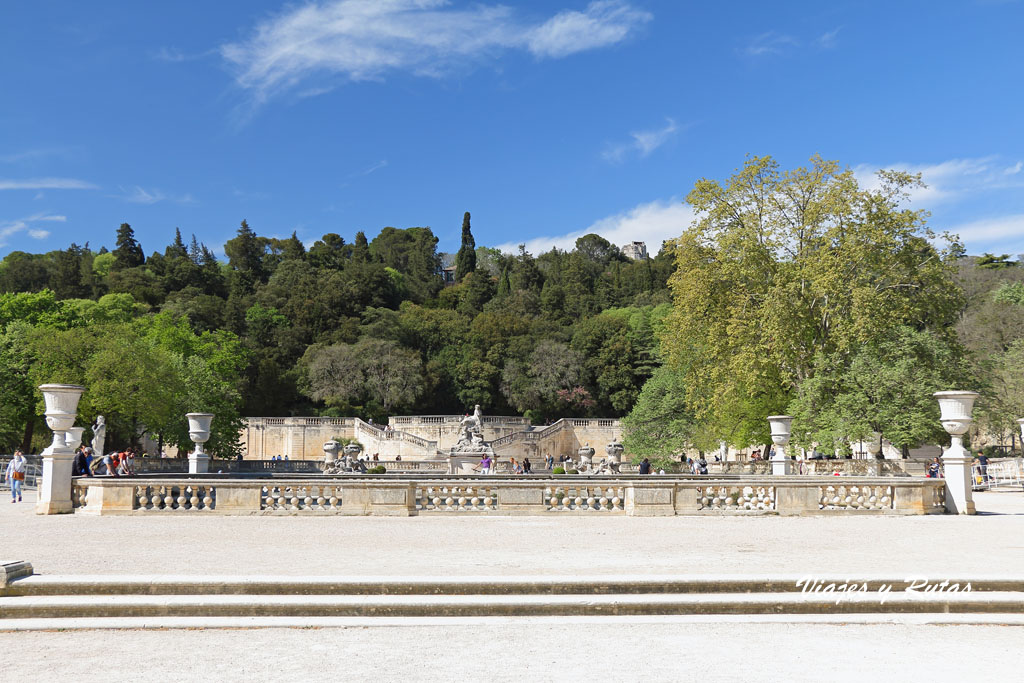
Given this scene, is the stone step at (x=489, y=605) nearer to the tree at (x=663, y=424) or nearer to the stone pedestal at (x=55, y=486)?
the stone pedestal at (x=55, y=486)

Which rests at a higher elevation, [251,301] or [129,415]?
[251,301]

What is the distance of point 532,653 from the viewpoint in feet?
22.2

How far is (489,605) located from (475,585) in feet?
1.26

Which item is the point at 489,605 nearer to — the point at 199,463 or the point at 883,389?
the point at 199,463

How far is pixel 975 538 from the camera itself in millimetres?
12914

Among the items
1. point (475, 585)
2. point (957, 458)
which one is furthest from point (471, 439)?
point (475, 585)

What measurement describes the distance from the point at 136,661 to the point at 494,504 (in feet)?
36.6

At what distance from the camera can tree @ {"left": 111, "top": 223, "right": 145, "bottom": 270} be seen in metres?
89.6

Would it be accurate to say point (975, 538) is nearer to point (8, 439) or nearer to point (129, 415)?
point (129, 415)

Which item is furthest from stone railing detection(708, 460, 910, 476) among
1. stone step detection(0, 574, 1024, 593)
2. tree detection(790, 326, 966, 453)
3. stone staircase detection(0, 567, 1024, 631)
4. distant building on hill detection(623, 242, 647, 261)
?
distant building on hill detection(623, 242, 647, 261)

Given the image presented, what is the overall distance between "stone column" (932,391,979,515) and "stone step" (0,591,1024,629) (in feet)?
34.7

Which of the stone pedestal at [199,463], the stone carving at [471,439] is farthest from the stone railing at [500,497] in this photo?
the stone carving at [471,439]

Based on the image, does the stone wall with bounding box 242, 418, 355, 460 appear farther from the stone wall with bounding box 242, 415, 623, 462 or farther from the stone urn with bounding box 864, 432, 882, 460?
the stone urn with bounding box 864, 432, 882, 460

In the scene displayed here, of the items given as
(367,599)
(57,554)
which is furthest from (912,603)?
(57,554)
